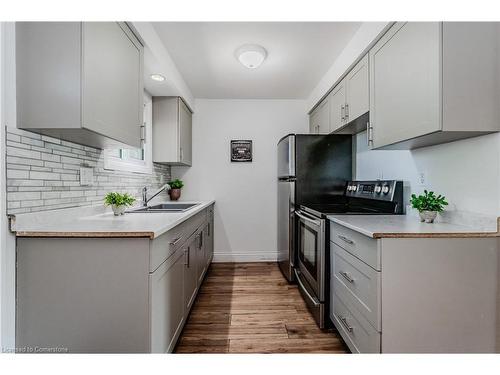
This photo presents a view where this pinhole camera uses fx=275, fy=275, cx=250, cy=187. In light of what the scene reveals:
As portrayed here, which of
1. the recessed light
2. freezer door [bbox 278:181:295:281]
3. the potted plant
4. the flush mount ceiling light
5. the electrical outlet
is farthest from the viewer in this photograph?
the potted plant

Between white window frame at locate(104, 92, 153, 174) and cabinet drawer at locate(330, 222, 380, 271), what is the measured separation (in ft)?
5.79

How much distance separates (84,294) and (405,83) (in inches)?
79.6

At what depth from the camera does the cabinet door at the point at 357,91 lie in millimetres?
2074

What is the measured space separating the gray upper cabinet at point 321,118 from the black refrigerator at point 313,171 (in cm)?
24

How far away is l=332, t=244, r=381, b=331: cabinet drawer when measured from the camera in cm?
139

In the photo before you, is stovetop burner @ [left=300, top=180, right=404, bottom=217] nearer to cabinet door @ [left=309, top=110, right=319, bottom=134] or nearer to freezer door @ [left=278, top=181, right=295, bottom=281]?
freezer door @ [left=278, top=181, right=295, bottom=281]

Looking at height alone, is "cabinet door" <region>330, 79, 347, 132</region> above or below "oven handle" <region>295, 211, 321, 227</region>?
above

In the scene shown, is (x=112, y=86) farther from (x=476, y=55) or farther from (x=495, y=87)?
(x=495, y=87)

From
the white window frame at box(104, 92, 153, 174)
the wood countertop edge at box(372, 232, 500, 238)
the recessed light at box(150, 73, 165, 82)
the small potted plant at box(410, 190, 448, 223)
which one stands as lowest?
the wood countertop edge at box(372, 232, 500, 238)

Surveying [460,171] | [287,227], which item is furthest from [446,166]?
[287,227]

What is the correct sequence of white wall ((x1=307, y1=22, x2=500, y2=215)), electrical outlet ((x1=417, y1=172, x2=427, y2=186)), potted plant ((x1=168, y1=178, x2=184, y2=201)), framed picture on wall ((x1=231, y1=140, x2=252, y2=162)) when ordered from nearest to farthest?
white wall ((x1=307, y1=22, x2=500, y2=215)) → electrical outlet ((x1=417, y1=172, x2=427, y2=186)) → potted plant ((x1=168, y1=178, x2=184, y2=201)) → framed picture on wall ((x1=231, y1=140, x2=252, y2=162))

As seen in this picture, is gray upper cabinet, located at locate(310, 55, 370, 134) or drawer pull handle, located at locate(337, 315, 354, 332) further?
gray upper cabinet, located at locate(310, 55, 370, 134)

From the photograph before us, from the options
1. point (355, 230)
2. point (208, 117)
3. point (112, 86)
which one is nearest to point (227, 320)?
point (355, 230)

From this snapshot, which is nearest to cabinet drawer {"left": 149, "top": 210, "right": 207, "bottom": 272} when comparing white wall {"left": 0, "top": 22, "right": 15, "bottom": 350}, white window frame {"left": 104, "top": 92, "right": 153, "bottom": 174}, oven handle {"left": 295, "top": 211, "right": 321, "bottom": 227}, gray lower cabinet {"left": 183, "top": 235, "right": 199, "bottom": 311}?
gray lower cabinet {"left": 183, "top": 235, "right": 199, "bottom": 311}
